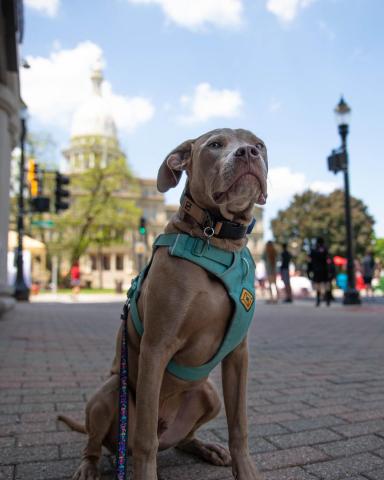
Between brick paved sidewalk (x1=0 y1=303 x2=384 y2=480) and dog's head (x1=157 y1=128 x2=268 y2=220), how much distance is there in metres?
1.33

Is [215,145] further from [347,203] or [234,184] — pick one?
[347,203]

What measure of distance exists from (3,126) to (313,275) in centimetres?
1052

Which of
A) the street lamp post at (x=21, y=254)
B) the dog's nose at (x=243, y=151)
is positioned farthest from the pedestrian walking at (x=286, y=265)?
the dog's nose at (x=243, y=151)

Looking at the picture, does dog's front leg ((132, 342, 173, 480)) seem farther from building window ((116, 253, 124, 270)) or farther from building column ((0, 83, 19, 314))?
building window ((116, 253, 124, 270))

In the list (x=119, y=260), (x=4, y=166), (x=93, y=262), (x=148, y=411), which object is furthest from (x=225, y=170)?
(x=119, y=260)

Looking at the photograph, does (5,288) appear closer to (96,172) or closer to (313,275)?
(313,275)

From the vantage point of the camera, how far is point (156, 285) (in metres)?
1.94

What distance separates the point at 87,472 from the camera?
6.91 feet

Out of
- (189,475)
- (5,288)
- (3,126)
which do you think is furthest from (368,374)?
(3,126)

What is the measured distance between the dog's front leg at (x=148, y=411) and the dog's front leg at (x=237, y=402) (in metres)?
0.41

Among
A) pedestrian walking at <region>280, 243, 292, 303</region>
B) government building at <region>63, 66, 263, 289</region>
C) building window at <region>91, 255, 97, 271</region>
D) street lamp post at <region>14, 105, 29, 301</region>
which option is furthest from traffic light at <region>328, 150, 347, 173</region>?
building window at <region>91, 255, 97, 271</region>

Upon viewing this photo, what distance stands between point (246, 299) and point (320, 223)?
52270mm

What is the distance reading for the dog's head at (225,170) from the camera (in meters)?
2.03

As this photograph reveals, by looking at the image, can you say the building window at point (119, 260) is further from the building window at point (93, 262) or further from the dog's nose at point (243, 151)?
the dog's nose at point (243, 151)
